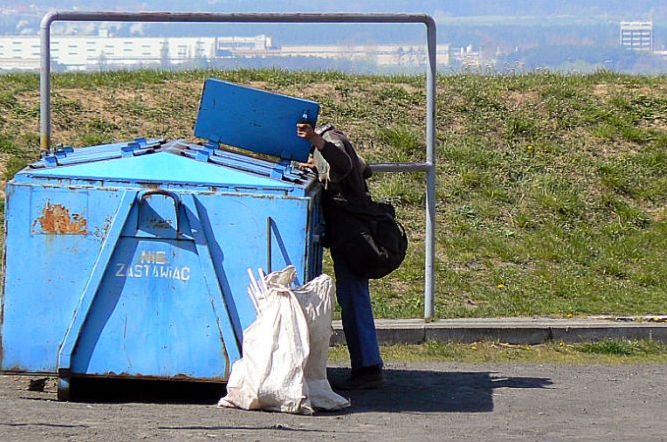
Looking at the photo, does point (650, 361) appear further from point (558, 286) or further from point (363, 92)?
point (363, 92)

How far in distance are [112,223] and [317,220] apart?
1.08 metres

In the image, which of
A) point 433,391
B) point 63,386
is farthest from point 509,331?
point 63,386

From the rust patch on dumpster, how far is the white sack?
93 centimetres

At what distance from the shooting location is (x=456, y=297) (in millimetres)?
9766

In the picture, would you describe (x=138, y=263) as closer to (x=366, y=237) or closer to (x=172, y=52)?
(x=366, y=237)

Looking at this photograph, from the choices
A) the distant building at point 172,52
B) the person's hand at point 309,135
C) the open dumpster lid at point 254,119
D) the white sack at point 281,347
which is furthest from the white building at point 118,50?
the white sack at point 281,347

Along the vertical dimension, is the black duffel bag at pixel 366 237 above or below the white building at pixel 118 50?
below

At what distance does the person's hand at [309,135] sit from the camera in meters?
6.51

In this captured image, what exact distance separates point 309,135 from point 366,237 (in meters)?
0.67

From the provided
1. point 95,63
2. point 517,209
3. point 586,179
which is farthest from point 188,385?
point 95,63

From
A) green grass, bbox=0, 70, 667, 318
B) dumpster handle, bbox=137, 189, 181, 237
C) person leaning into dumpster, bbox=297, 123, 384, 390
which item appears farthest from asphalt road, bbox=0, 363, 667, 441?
green grass, bbox=0, 70, 667, 318

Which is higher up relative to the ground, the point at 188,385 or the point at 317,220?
the point at 317,220

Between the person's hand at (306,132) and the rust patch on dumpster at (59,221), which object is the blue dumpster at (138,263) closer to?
the rust patch on dumpster at (59,221)

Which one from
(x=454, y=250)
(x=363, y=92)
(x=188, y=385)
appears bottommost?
(x=188, y=385)
